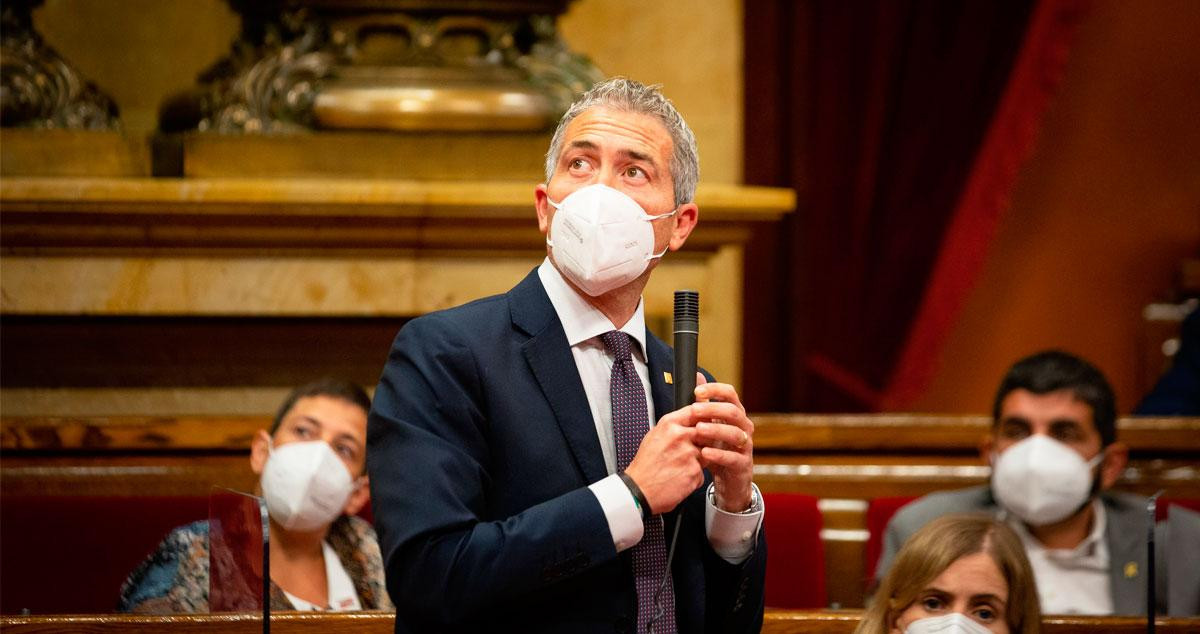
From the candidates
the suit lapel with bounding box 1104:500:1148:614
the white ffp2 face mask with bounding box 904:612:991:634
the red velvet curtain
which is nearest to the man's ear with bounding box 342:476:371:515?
the white ffp2 face mask with bounding box 904:612:991:634

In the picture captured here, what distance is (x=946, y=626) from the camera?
2051mm

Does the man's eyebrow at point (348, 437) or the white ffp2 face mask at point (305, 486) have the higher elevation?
the man's eyebrow at point (348, 437)

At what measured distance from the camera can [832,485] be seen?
10.9ft

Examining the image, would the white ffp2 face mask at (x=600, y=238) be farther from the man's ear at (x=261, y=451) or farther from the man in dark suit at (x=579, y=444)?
the man's ear at (x=261, y=451)

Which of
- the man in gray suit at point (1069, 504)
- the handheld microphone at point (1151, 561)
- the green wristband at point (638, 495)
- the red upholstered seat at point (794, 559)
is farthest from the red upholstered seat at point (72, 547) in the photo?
the handheld microphone at point (1151, 561)

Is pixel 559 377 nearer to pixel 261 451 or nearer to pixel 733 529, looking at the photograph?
pixel 733 529

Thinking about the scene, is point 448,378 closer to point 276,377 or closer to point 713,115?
point 276,377

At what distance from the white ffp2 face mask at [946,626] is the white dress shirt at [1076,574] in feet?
3.07

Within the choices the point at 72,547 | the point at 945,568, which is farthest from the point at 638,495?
the point at 72,547

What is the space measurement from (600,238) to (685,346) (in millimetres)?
164

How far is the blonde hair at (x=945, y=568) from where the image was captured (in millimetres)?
2152

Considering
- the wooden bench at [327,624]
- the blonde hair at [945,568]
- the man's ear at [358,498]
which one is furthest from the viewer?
the man's ear at [358,498]

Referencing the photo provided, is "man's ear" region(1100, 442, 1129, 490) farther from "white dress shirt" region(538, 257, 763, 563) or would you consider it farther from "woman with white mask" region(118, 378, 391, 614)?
"white dress shirt" region(538, 257, 763, 563)

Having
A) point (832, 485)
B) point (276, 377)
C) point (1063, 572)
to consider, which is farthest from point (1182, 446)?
point (276, 377)
